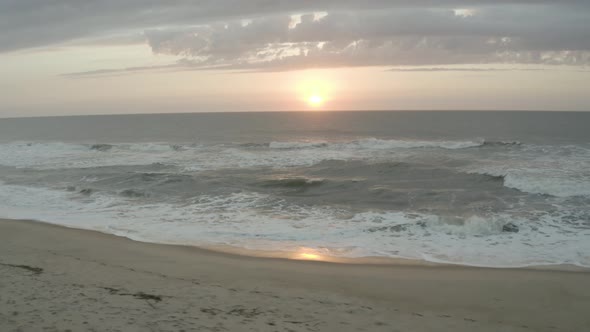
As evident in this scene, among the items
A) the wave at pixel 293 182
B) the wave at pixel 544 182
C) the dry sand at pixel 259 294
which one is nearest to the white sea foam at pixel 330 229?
the dry sand at pixel 259 294

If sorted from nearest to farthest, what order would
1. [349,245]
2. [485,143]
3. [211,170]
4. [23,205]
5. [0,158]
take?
[349,245] → [23,205] → [211,170] → [0,158] → [485,143]

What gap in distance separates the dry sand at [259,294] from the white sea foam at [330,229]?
1057 mm

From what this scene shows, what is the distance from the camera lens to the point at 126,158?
95.1 feet

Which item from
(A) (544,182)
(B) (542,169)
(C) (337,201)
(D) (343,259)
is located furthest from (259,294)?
(B) (542,169)

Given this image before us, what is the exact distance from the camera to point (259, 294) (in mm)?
6605

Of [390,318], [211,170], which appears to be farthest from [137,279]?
[211,170]

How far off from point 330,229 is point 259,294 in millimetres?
4956

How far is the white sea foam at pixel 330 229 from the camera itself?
933cm

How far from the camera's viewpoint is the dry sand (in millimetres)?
5355

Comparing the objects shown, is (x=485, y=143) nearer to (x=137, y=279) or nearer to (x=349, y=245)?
(x=349, y=245)

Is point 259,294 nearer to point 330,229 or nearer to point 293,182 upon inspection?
point 330,229

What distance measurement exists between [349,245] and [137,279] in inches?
177

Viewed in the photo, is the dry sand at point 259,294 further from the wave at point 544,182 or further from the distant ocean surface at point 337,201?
the wave at point 544,182

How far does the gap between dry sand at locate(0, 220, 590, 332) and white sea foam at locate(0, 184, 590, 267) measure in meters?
1.06
